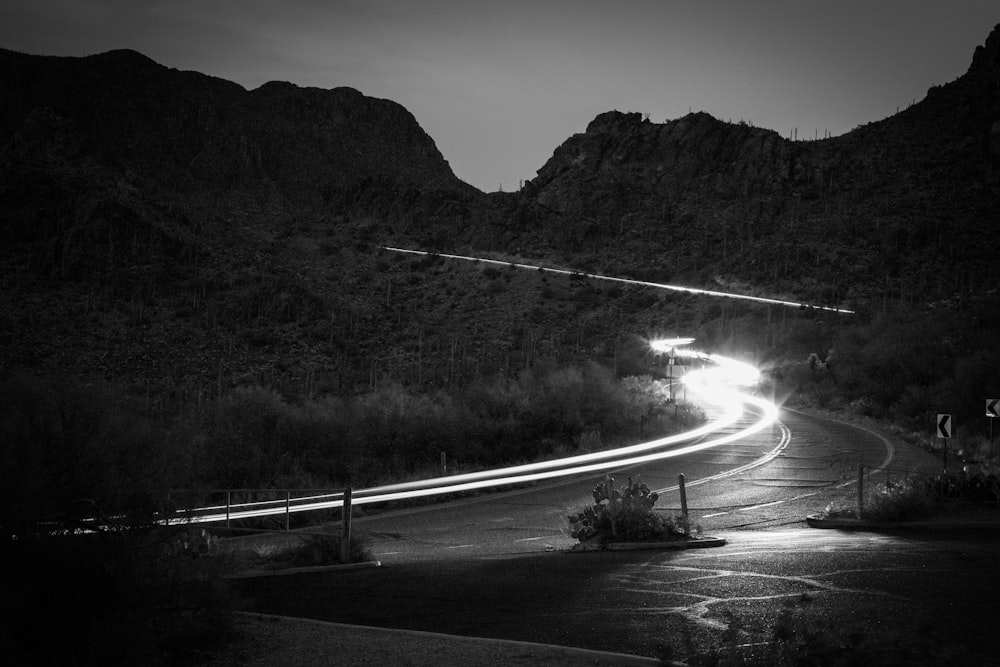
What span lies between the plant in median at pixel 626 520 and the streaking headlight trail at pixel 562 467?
4220 mm

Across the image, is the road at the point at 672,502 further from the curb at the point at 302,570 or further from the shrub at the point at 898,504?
the shrub at the point at 898,504

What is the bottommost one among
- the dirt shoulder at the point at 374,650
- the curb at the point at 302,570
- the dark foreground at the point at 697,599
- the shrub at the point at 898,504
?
the shrub at the point at 898,504

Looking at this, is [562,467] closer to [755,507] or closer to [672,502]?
[672,502]

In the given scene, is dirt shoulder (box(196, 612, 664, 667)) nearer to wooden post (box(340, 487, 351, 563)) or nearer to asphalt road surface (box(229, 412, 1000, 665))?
asphalt road surface (box(229, 412, 1000, 665))

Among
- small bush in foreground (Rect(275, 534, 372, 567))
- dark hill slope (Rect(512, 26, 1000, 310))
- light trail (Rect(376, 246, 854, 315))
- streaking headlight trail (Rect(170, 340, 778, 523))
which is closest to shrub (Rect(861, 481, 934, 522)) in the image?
streaking headlight trail (Rect(170, 340, 778, 523))

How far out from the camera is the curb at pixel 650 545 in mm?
14305

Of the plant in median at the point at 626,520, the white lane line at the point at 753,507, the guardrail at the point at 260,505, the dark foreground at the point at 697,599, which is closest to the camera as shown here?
the dark foreground at the point at 697,599

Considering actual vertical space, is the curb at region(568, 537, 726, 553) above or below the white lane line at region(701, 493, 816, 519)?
above

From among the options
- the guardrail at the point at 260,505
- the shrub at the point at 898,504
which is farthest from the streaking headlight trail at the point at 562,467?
the shrub at the point at 898,504

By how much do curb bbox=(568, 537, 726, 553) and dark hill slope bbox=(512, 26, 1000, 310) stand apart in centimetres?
5916

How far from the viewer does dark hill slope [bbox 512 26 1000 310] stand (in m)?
74.7

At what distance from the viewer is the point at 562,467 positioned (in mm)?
26219

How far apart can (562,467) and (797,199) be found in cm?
7814

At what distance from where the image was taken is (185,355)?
5016 cm
